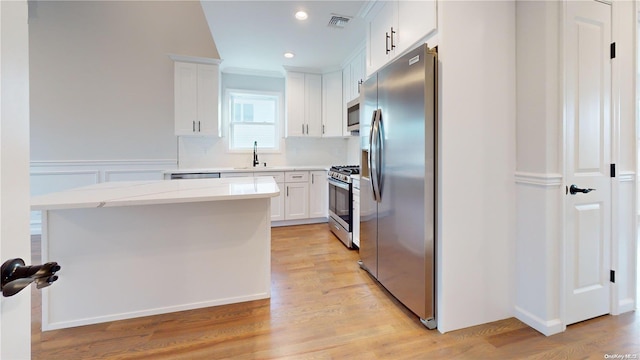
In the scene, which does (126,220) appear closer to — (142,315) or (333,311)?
(142,315)

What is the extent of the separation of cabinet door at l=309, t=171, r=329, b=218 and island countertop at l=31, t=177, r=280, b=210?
2355 millimetres

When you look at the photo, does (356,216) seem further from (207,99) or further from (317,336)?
(207,99)

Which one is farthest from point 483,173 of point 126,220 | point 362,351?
point 126,220

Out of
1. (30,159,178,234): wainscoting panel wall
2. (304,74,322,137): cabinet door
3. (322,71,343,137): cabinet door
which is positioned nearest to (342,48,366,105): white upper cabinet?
(322,71,343,137): cabinet door

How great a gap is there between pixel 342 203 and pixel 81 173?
377cm

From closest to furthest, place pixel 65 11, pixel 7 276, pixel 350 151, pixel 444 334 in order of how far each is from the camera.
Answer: pixel 7 276, pixel 444 334, pixel 65 11, pixel 350 151

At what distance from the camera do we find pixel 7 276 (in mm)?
477

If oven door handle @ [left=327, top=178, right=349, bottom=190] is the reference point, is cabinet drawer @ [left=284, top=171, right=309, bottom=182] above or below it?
above

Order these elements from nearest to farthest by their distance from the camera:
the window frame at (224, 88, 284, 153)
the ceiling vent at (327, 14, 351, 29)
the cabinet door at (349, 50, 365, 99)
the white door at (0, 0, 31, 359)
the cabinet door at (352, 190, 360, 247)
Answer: the white door at (0, 0, 31, 359) → the ceiling vent at (327, 14, 351, 29) → the cabinet door at (352, 190, 360, 247) → the cabinet door at (349, 50, 365, 99) → the window frame at (224, 88, 284, 153)

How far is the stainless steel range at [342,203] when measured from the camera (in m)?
3.42

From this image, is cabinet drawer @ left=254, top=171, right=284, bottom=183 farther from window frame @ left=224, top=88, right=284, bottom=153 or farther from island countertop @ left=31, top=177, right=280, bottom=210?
island countertop @ left=31, top=177, right=280, bottom=210

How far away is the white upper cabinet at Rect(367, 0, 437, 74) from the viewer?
6.26 feet

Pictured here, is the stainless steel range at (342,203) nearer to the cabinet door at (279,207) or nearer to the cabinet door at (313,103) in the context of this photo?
the cabinet door at (279,207)

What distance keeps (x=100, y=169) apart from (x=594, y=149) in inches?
216
